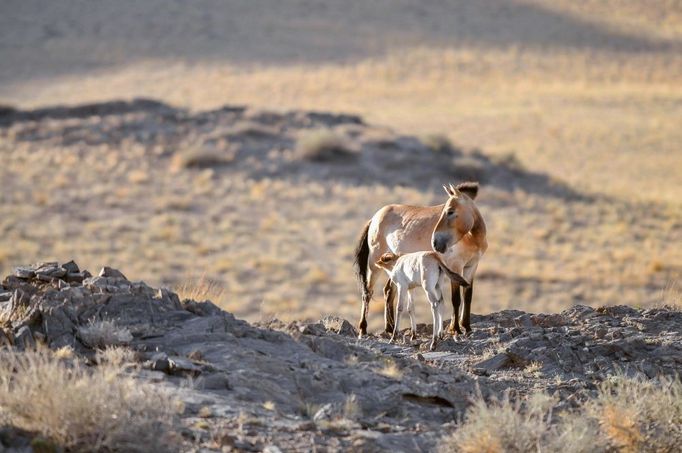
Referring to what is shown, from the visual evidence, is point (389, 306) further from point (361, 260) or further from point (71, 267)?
point (71, 267)

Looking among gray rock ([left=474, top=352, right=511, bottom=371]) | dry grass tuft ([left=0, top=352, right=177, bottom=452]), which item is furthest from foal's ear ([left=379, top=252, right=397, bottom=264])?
dry grass tuft ([left=0, top=352, right=177, bottom=452])

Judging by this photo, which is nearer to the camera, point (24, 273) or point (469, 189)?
point (24, 273)

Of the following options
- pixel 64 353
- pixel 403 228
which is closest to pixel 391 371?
pixel 64 353

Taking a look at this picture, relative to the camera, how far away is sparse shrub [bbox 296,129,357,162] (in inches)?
1608

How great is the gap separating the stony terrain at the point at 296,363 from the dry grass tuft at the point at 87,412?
23 centimetres

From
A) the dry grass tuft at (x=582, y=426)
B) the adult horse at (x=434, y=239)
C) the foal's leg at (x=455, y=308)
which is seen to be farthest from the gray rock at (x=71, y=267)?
the dry grass tuft at (x=582, y=426)

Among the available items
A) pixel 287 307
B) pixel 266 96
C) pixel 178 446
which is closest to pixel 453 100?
pixel 266 96

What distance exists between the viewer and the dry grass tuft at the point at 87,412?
742cm

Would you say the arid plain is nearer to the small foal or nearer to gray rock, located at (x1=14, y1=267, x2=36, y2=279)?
gray rock, located at (x1=14, y1=267, x2=36, y2=279)

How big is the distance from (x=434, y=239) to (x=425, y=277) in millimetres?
695

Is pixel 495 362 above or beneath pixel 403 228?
beneath

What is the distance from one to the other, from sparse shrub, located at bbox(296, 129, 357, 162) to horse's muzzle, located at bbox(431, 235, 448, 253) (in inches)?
1118

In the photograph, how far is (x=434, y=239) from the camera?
12.5 meters

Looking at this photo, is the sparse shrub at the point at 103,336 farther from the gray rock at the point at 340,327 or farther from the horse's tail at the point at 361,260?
the horse's tail at the point at 361,260
